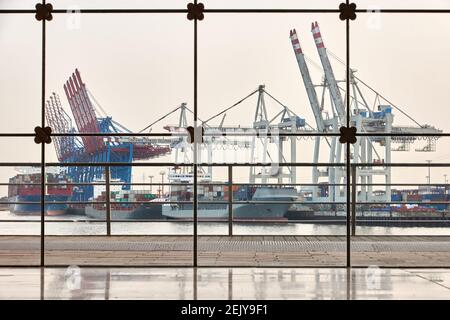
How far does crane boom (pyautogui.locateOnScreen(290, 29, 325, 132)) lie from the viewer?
1966cm

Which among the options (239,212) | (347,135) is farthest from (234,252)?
(239,212)

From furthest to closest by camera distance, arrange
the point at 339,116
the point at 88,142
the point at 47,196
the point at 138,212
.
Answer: the point at 138,212
the point at 47,196
the point at 339,116
the point at 88,142

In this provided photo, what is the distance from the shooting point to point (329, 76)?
19.6 meters

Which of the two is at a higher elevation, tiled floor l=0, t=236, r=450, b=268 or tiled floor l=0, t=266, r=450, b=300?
tiled floor l=0, t=266, r=450, b=300

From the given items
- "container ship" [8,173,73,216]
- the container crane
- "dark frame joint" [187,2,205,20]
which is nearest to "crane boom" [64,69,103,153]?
the container crane

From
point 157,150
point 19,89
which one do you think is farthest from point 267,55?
point 19,89

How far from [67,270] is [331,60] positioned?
62.8ft

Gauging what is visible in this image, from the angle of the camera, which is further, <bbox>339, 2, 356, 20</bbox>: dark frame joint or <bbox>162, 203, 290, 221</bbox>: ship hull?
<bbox>162, 203, 290, 221</bbox>: ship hull

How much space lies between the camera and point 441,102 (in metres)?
20.9

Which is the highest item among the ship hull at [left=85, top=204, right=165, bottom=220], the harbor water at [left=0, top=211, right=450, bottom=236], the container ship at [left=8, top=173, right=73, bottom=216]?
the container ship at [left=8, top=173, right=73, bottom=216]

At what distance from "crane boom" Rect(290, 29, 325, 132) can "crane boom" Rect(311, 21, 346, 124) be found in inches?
20.5

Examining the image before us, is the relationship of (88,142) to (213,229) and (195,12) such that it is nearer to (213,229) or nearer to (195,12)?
(213,229)

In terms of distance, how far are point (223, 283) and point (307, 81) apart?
62.0 ft

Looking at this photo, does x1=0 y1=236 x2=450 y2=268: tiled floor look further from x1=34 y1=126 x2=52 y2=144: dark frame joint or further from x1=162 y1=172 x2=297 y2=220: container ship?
x1=162 y1=172 x2=297 y2=220: container ship
